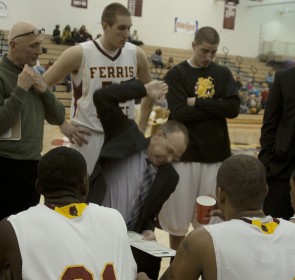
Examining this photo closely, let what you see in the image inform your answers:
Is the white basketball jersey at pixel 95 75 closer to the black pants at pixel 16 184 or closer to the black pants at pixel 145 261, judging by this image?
the black pants at pixel 16 184

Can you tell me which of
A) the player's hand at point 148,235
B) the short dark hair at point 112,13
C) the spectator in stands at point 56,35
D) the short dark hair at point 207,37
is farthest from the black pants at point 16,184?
the spectator in stands at point 56,35

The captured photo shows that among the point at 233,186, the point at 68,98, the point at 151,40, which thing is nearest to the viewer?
the point at 233,186

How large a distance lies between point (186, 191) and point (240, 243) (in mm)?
2258

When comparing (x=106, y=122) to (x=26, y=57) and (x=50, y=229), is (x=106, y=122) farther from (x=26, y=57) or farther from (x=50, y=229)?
(x=50, y=229)

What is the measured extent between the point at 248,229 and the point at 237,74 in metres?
23.1

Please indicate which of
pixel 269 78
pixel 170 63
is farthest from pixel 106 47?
pixel 269 78

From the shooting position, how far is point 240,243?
1863mm

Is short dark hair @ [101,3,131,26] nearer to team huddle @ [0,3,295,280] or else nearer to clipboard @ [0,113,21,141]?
team huddle @ [0,3,295,280]

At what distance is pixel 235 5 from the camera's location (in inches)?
1016

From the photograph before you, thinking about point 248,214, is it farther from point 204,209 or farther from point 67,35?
point 67,35

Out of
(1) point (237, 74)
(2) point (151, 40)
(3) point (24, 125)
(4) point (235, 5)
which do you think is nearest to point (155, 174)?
(3) point (24, 125)

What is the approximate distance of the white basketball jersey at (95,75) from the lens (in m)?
3.84

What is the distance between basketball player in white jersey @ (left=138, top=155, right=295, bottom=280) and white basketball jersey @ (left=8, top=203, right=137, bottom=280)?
26 centimetres

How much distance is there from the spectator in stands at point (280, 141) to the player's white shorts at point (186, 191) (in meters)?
0.83
